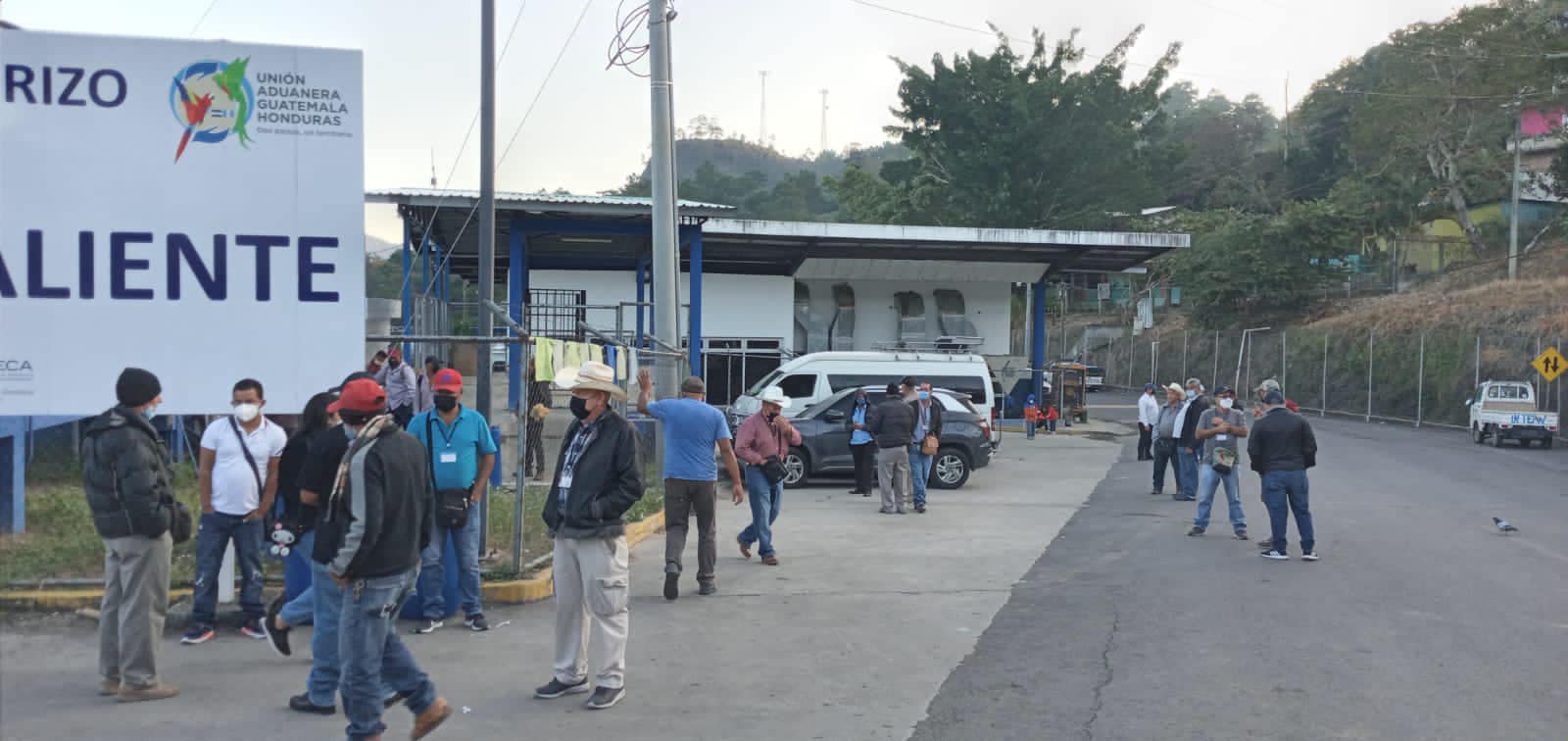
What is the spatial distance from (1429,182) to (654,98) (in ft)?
164

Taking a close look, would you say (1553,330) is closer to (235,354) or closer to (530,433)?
(530,433)

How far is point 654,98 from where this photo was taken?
549 inches

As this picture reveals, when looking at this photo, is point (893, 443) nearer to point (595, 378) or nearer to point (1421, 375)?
point (595, 378)

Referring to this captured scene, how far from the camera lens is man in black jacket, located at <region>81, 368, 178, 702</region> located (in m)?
6.09

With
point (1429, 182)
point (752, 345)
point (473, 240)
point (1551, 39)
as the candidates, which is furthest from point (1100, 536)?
point (1429, 182)

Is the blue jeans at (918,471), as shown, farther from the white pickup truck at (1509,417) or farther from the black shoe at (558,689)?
the white pickup truck at (1509,417)

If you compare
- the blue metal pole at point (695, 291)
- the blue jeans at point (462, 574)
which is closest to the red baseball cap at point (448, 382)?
the blue jeans at point (462, 574)

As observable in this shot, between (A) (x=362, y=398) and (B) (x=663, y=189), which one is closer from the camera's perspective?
(A) (x=362, y=398)

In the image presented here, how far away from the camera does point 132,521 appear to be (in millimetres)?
6109

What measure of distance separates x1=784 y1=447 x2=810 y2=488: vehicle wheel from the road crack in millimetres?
9315

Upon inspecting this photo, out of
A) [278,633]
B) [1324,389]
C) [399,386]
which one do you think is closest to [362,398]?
[278,633]

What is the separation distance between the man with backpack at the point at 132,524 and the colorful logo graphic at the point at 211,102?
9.76 ft

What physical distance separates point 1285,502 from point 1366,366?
118 ft

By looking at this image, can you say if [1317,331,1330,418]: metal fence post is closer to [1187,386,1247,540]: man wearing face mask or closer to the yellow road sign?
the yellow road sign
